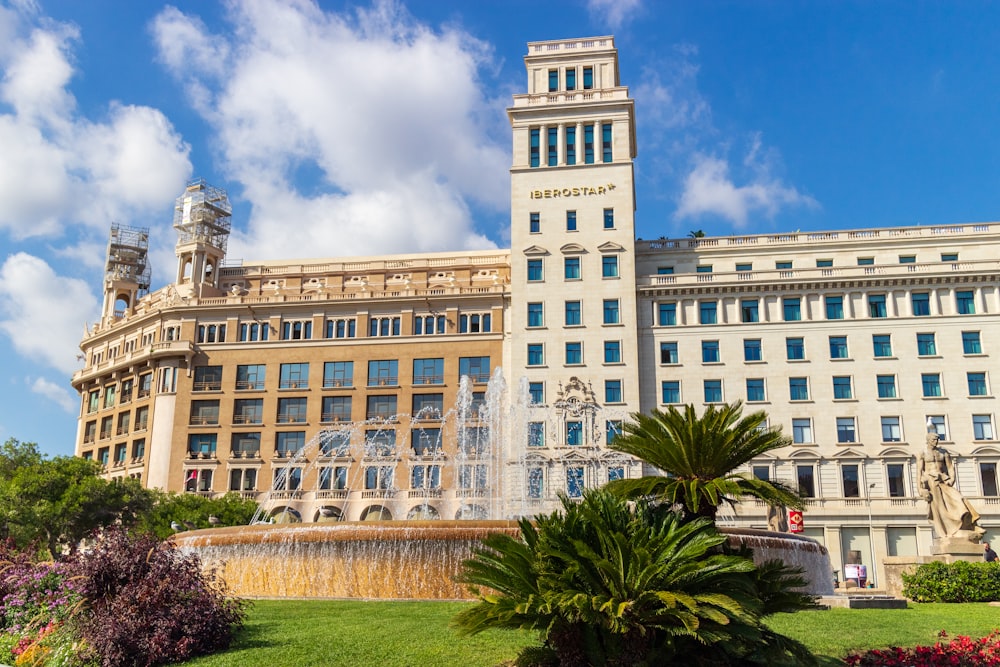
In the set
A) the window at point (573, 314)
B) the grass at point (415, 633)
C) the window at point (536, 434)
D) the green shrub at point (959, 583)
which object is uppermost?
the window at point (573, 314)

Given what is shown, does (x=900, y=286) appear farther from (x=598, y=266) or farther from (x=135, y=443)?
(x=135, y=443)

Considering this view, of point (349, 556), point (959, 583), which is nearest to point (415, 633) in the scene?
point (349, 556)

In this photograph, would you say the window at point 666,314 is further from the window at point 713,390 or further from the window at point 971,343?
the window at point 971,343

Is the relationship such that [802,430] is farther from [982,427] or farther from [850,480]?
[982,427]

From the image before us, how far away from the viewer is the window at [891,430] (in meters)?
57.8

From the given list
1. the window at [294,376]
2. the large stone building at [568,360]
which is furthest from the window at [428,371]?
the window at [294,376]

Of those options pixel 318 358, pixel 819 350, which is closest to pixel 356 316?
pixel 318 358

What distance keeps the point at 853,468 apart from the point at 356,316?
3571 centimetres

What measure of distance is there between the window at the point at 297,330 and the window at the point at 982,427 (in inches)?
1778

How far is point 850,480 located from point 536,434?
19.3 meters

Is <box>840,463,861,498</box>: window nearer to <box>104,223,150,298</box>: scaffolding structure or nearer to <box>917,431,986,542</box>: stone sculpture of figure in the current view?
<box>917,431,986,542</box>: stone sculpture of figure

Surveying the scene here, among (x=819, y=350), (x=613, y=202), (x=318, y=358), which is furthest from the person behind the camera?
(x=318, y=358)

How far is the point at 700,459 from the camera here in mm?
14367

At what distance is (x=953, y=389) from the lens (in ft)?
190
